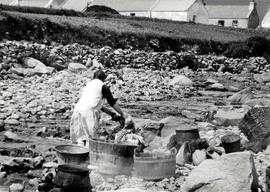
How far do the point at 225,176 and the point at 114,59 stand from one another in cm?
1679

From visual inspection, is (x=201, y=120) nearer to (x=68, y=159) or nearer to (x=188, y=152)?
(x=188, y=152)

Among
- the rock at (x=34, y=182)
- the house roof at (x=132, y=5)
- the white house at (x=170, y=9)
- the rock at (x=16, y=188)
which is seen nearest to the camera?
the rock at (x=16, y=188)

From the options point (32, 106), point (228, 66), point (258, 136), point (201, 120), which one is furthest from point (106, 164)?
point (228, 66)

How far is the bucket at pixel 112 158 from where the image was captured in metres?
6.45

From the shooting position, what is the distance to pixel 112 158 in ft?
21.2

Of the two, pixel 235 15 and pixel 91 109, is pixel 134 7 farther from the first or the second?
pixel 91 109

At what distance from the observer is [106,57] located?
21.6 m

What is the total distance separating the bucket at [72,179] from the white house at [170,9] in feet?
148

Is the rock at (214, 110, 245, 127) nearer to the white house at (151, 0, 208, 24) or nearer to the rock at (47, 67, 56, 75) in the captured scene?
the rock at (47, 67, 56, 75)

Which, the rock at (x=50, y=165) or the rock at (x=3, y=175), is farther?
the rock at (x=50, y=165)

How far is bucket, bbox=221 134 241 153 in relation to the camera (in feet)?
23.8

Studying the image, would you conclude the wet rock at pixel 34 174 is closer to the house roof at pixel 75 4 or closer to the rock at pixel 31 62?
the rock at pixel 31 62

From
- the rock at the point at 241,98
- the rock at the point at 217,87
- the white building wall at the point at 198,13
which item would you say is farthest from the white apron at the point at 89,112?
the white building wall at the point at 198,13

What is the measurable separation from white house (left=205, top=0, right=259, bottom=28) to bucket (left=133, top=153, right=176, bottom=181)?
52476 millimetres
